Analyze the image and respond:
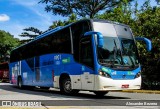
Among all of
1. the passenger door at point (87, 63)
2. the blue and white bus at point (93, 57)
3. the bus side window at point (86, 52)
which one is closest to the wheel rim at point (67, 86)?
the blue and white bus at point (93, 57)

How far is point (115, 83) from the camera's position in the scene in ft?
46.1

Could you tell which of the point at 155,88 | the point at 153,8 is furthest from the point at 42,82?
the point at 153,8

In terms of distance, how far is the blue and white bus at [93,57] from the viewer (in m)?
14.0

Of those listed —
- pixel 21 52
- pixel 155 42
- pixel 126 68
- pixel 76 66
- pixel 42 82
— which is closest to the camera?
pixel 126 68

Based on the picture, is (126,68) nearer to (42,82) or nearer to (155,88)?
(42,82)

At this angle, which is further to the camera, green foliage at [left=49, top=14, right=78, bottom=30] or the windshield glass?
green foliage at [left=49, top=14, right=78, bottom=30]

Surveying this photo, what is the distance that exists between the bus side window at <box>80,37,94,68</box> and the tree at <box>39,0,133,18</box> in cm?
2721

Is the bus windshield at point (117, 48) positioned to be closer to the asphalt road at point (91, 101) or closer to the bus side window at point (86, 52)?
the bus side window at point (86, 52)

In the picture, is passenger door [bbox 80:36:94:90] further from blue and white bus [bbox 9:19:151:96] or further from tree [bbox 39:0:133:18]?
tree [bbox 39:0:133:18]

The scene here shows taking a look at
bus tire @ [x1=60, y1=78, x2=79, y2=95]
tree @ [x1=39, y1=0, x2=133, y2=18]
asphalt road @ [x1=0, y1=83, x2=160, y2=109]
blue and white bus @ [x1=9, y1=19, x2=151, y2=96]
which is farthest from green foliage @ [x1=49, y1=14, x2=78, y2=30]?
asphalt road @ [x1=0, y1=83, x2=160, y2=109]

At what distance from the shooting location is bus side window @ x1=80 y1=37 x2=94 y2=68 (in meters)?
14.3

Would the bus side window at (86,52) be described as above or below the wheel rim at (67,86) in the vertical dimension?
above

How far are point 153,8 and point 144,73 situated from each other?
5913 millimetres

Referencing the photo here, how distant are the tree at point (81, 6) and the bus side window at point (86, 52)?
27207 millimetres
